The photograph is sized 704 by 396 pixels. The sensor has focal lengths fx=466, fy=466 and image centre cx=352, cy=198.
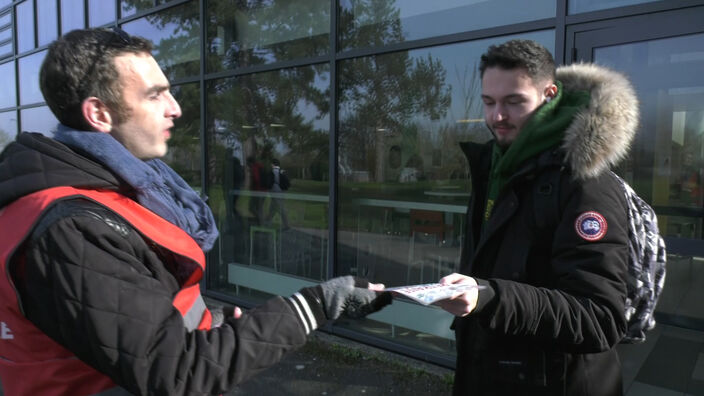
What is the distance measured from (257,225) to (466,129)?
9.45ft

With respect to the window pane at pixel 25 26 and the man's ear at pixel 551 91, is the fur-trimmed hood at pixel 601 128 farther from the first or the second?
the window pane at pixel 25 26

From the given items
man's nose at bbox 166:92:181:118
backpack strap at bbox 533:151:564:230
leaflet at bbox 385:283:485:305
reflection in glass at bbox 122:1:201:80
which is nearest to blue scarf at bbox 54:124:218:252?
man's nose at bbox 166:92:181:118

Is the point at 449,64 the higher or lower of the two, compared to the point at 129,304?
higher

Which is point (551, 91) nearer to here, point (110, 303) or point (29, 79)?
point (110, 303)

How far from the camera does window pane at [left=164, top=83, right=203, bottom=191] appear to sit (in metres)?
5.86

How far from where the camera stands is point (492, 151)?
1.87 metres

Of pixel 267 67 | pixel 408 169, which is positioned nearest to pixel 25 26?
pixel 267 67

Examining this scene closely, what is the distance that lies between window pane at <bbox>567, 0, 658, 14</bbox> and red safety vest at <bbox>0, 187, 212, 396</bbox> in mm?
3048

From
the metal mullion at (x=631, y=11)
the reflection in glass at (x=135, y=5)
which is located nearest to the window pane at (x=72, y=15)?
the reflection in glass at (x=135, y=5)

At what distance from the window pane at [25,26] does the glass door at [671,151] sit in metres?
9.50

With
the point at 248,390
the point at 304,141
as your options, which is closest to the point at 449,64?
the point at 304,141

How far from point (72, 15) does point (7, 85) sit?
3.39m

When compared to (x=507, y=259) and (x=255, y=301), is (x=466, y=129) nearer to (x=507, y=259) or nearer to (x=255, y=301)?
(x=507, y=259)

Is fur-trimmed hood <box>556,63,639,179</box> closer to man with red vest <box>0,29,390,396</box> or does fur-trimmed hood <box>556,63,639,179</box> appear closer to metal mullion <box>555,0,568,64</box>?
man with red vest <box>0,29,390,396</box>
